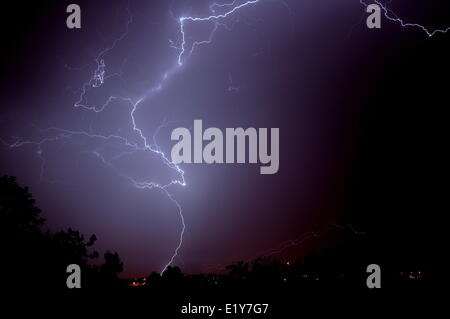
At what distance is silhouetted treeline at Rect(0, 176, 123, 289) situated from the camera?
3.91m

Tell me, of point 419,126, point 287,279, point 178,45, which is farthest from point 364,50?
point 287,279

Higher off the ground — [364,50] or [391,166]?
[364,50]

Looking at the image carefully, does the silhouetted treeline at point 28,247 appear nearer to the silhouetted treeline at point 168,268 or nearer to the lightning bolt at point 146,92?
the silhouetted treeline at point 168,268

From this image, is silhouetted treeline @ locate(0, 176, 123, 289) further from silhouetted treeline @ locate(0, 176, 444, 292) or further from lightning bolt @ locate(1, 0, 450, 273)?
lightning bolt @ locate(1, 0, 450, 273)

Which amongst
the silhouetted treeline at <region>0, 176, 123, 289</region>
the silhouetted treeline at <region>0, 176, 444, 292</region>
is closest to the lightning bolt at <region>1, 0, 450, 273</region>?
the silhouetted treeline at <region>0, 176, 444, 292</region>

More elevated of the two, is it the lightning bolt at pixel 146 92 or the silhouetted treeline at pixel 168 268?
the lightning bolt at pixel 146 92

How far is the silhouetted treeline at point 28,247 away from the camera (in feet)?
12.8

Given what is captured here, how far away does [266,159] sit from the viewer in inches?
305

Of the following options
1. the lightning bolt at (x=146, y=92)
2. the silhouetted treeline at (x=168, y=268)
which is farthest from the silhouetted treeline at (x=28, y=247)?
the lightning bolt at (x=146, y=92)

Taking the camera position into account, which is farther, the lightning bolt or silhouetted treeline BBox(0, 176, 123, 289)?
the lightning bolt

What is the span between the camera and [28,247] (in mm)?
3957
